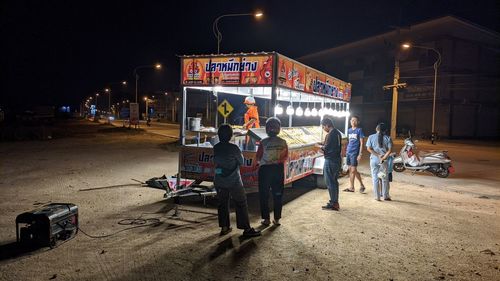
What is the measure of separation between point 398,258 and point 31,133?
1156 inches

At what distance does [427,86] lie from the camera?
3919cm

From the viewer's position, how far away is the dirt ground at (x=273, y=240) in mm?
4883

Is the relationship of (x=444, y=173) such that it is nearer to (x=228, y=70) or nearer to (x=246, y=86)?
(x=246, y=86)

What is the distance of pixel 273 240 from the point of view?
6.17 metres

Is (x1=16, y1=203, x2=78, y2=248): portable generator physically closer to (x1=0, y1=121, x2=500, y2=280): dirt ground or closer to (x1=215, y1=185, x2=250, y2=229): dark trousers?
(x1=0, y1=121, x2=500, y2=280): dirt ground

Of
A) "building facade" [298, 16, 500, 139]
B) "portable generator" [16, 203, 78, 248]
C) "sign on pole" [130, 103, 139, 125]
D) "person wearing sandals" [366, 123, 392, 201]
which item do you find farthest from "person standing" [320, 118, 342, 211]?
"building facade" [298, 16, 500, 139]

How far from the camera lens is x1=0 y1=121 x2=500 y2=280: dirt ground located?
192 inches

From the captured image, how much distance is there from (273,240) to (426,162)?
994cm

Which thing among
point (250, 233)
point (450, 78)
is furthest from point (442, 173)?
point (450, 78)

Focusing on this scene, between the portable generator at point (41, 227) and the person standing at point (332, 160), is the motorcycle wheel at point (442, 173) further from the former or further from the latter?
the portable generator at point (41, 227)

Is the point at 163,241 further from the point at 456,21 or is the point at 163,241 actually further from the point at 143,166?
the point at 456,21

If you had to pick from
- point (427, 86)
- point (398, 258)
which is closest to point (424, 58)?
point (427, 86)

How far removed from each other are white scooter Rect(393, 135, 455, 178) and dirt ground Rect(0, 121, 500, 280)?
9.95 feet

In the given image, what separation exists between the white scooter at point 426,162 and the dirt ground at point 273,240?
3034mm
